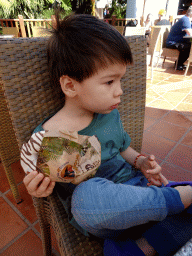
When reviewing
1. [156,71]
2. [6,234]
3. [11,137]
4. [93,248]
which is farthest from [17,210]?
[156,71]

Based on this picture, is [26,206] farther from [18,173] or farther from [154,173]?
[154,173]

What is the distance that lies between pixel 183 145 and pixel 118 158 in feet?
4.51

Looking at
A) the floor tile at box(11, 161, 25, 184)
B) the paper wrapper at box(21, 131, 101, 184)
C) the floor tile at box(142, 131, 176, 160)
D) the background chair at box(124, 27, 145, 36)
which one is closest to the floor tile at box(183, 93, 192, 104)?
the floor tile at box(142, 131, 176, 160)

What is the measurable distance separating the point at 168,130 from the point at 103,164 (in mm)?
1654

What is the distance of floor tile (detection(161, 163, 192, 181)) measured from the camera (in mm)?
1586

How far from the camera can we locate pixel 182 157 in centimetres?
183

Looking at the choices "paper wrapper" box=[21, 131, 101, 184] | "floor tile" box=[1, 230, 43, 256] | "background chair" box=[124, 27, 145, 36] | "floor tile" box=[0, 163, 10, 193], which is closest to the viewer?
"paper wrapper" box=[21, 131, 101, 184]

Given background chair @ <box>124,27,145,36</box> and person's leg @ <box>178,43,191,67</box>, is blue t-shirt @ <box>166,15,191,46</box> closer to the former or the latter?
person's leg @ <box>178,43,191,67</box>

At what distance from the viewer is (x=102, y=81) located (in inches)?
27.2

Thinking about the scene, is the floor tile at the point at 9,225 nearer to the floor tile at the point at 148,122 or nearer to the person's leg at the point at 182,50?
the floor tile at the point at 148,122

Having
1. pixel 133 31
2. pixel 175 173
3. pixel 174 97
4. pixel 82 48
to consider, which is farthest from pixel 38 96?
pixel 133 31

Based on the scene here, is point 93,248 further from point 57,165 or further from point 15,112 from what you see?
point 15,112

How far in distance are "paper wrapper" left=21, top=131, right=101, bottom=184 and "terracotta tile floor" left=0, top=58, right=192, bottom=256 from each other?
0.83 meters

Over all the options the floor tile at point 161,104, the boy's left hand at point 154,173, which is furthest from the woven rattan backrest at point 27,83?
the floor tile at point 161,104
